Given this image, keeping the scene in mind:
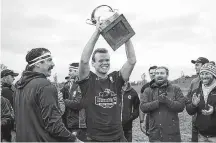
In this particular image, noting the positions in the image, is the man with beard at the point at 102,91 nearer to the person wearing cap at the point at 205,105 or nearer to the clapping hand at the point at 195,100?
the clapping hand at the point at 195,100

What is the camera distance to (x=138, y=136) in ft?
40.8

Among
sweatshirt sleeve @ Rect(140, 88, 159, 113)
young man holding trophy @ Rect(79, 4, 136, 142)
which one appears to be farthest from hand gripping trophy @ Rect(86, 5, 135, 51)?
sweatshirt sleeve @ Rect(140, 88, 159, 113)

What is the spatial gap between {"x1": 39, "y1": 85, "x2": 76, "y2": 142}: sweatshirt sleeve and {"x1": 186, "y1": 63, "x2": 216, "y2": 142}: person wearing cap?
3.51 m

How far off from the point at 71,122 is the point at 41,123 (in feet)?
11.2

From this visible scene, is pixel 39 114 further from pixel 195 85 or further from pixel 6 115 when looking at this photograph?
pixel 195 85

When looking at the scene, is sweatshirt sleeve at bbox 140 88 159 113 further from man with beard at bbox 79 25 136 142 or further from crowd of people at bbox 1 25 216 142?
man with beard at bbox 79 25 136 142

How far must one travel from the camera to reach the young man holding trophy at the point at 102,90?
15.4 feet

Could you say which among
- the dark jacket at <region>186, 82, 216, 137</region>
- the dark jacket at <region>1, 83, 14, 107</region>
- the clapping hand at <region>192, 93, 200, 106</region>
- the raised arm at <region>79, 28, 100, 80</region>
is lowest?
the dark jacket at <region>186, 82, 216, 137</region>

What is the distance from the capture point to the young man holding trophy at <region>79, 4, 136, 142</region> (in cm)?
471

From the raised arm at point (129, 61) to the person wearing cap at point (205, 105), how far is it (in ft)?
7.24

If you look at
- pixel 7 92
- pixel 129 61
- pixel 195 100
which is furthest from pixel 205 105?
pixel 7 92

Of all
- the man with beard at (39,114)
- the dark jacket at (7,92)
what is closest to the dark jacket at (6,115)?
the dark jacket at (7,92)

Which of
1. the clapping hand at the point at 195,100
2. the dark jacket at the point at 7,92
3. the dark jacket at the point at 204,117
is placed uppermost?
the dark jacket at the point at 7,92

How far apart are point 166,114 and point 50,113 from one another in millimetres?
3381
